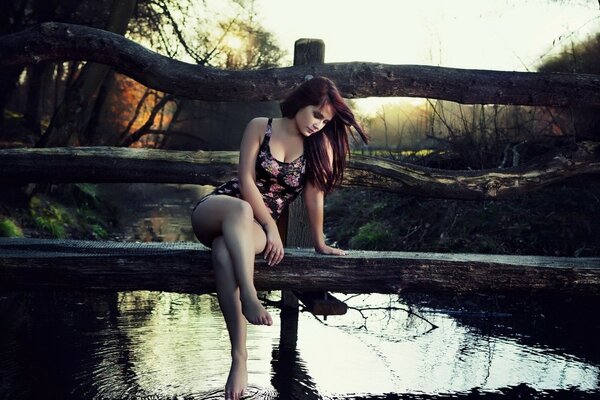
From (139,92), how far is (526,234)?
21.0m

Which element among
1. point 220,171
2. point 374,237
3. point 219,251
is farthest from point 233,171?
point 374,237

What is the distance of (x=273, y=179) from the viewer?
445 centimetres

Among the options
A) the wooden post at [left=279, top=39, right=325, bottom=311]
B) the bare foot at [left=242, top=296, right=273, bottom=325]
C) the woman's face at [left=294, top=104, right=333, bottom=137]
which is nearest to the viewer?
the bare foot at [left=242, top=296, right=273, bottom=325]

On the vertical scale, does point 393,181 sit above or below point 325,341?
above

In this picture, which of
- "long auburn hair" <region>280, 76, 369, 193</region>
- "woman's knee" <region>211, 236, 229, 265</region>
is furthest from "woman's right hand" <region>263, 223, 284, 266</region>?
"long auburn hair" <region>280, 76, 369, 193</region>

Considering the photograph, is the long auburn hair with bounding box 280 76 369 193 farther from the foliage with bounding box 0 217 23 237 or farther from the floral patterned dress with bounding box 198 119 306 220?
the foliage with bounding box 0 217 23 237

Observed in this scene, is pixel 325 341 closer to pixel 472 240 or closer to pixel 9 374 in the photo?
pixel 9 374

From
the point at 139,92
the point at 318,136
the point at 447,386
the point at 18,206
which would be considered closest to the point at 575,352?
the point at 447,386

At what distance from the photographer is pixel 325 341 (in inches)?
223

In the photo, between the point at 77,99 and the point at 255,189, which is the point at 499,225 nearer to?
the point at 255,189

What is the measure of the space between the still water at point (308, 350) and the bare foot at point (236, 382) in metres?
0.27

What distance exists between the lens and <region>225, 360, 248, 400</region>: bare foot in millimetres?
3830

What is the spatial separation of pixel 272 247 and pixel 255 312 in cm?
50

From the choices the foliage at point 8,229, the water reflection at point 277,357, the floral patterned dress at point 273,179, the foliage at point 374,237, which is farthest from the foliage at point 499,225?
the foliage at point 8,229
